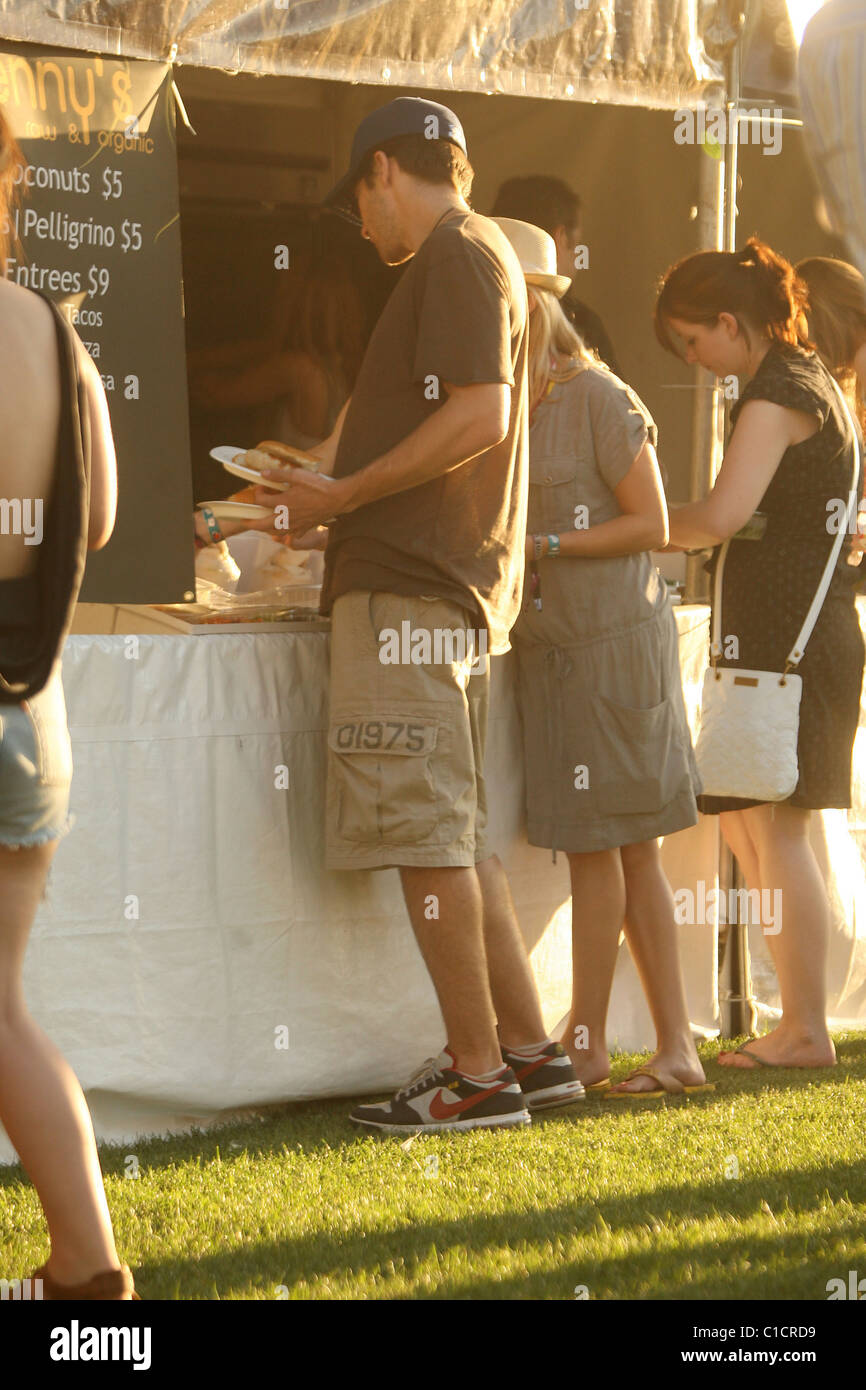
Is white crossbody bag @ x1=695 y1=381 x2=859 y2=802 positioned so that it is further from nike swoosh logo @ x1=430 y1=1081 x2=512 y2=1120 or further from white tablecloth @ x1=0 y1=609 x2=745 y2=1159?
nike swoosh logo @ x1=430 y1=1081 x2=512 y2=1120

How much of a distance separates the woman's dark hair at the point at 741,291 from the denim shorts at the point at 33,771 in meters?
2.27

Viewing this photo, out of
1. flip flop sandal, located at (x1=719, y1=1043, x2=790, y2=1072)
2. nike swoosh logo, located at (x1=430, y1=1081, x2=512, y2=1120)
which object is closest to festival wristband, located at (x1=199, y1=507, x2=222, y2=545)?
nike swoosh logo, located at (x1=430, y1=1081, x2=512, y2=1120)

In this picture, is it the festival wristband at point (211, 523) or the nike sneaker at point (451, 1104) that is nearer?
the nike sneaker at point (451, 1104)

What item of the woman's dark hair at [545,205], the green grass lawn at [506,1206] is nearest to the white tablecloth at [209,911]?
the green grass lawn at [506,1206]

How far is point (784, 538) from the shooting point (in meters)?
3.87

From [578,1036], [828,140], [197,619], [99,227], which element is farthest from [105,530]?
[578,1036]

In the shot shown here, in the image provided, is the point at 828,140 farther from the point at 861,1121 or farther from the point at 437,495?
the point at 861,1121

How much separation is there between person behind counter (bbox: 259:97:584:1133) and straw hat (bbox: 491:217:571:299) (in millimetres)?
379

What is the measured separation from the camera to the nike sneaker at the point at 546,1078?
138 inches

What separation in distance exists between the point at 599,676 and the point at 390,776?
26.5 inches

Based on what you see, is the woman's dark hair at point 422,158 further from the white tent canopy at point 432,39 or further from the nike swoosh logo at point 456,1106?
the nike swoosh logo at point 456,1106

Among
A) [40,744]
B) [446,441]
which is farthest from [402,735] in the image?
[40,744]

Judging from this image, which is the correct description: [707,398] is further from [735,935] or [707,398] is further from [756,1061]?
[756,1061]

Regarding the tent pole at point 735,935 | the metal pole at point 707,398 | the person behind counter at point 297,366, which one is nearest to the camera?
the tent pole at point 735,935
